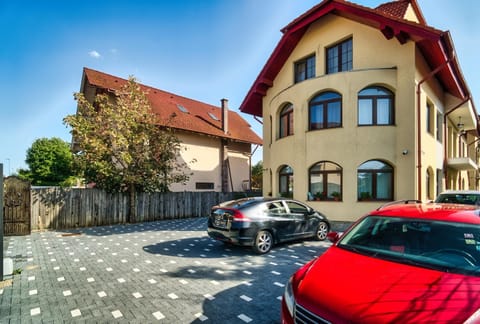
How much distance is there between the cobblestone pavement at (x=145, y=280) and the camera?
3.78m

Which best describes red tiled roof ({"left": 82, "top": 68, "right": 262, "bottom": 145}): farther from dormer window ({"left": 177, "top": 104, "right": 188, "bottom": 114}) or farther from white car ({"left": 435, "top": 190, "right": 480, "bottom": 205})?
white car ({"left": 435, "top": 190, "right": 480, "bottom": 205})

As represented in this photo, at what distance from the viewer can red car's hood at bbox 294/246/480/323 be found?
6.56ft

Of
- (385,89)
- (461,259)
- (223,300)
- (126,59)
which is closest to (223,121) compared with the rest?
(126,59)

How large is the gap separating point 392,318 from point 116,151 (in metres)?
12.0

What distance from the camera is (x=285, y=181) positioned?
13078mm

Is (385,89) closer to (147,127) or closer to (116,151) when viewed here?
(147,127)

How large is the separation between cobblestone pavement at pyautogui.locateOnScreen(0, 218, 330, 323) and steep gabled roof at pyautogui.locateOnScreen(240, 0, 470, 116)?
27.5 ft

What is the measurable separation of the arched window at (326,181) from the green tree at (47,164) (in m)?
32.4

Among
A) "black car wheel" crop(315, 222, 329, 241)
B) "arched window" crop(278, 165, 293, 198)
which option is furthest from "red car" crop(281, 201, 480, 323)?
"arched window" crop(278, 165, 293, 198)

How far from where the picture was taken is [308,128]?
11.8 m

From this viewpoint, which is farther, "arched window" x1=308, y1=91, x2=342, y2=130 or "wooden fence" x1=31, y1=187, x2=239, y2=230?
"arched window" x1=308, y1=91, x2=342, y2=130

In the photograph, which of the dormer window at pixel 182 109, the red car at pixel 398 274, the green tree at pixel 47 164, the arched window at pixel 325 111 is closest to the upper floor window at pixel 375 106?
the arched window at pixel 325 111

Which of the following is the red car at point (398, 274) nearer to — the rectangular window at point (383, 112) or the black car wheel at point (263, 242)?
the black car wheel at point (263, 242)

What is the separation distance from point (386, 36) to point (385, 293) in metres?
10.9
